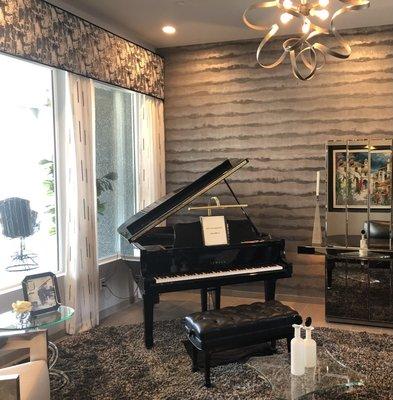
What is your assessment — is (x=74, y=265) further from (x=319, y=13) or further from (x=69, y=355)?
(x=319, y=13)

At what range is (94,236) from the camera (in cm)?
448

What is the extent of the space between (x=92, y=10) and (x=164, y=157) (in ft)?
6.83

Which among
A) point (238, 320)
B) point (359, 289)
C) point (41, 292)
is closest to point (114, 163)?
point (41, 292)

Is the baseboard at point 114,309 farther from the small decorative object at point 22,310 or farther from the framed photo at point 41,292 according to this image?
the small decorative object at point 22,310

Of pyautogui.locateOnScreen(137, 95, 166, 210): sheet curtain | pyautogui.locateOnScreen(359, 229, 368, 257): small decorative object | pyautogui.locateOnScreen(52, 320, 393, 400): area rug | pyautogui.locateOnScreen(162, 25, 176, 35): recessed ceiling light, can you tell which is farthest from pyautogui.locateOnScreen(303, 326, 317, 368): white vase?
pyautogui.locateOnScreen(162, 25, 176, 35): recessed ceiling light

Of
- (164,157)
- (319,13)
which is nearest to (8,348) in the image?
(319,13)

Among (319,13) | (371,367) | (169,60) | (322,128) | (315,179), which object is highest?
(169,60)

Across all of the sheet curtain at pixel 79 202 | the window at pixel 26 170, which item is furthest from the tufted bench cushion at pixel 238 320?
the window at pixel 26 170

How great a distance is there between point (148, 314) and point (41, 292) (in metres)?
0.99

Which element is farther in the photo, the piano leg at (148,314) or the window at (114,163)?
the window at (114,163)

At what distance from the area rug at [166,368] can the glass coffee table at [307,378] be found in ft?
1.07

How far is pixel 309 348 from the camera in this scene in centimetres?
265

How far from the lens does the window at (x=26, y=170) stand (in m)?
3.78

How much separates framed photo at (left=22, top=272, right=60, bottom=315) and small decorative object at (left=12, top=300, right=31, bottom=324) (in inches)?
2.8
